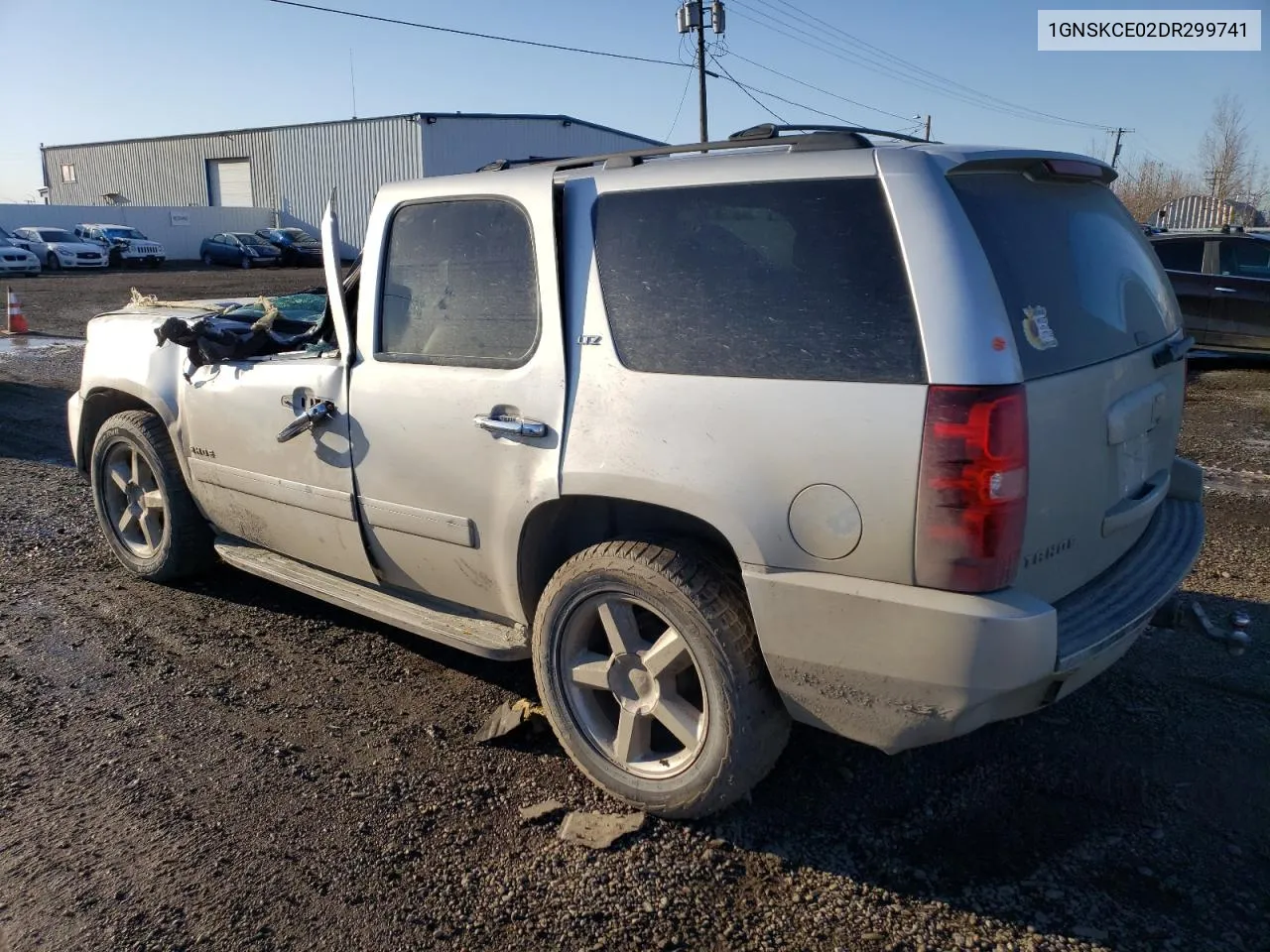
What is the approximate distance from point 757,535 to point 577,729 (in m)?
1.00

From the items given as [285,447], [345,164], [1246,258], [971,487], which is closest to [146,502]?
[285,447]

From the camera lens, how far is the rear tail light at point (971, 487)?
2.47 meters

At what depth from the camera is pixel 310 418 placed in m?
3.89

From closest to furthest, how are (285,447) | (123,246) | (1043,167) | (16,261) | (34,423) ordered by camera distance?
(1043,167) → (285,447) → (34,423) → (16,261) → (123,246)

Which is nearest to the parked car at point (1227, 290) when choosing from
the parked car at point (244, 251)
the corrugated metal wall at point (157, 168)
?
the parked car at point (244, 251)

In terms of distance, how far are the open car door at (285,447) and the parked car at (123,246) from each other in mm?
39814

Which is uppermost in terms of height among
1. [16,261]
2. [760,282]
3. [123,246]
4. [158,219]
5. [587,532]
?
[158,219]

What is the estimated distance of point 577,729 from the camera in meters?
3.28

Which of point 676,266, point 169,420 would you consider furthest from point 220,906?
point 169,420

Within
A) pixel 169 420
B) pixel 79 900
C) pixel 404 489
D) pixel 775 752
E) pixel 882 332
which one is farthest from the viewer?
pixel 169 420

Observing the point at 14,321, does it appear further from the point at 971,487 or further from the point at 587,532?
the point at 971,487

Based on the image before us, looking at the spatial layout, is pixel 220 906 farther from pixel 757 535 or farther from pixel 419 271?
pixel 419 271

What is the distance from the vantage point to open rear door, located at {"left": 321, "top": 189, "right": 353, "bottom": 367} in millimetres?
3865

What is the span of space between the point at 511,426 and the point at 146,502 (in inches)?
109
